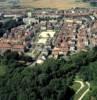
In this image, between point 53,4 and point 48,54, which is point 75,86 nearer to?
point 48,54

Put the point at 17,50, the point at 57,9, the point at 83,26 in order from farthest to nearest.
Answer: the point at 57,9
the point at 83,26
the point at 17,50

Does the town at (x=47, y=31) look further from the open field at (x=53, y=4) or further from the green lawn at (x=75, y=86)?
the green lawn at (x=75, y=86)

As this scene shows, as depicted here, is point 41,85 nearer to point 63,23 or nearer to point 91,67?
point 91,67

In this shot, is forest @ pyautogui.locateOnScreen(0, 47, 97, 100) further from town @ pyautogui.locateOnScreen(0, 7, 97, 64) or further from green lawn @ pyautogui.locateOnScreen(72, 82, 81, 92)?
town @ pyautogui.locateOnScreen(0, 7, 97, 64)

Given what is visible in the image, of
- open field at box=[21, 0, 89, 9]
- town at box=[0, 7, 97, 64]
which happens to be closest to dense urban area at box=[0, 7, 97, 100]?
town at box=[0, 7, 97, 64]

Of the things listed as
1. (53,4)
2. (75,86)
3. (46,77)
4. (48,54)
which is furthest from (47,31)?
(75,86)

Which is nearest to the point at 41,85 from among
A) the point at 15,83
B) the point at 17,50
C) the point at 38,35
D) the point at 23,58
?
the point at 15,83
